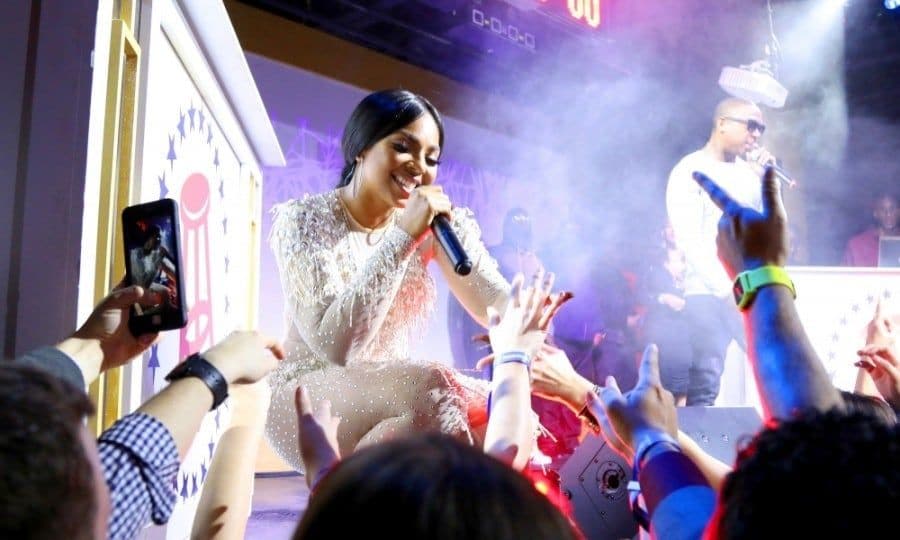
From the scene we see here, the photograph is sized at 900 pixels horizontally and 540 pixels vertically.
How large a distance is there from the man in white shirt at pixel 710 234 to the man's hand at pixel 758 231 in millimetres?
3984

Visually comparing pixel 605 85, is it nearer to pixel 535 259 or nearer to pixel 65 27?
pixel 535 259

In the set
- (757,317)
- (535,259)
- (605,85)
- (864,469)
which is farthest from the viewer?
(605,85)

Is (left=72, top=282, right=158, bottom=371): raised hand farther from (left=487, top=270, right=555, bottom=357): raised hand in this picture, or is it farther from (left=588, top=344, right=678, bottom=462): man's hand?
(left=588, top=344, right=678, bottom=462): man's hand

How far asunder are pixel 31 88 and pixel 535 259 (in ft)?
16.7

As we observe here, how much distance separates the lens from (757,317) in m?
1.11

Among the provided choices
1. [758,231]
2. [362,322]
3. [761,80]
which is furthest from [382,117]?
[761,80]

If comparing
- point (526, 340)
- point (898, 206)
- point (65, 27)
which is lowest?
point (526, 340)

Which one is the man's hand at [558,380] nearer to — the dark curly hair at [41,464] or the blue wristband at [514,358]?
the blue wristband at [514,358]

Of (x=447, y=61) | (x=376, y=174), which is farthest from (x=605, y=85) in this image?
(x=376, y=174)

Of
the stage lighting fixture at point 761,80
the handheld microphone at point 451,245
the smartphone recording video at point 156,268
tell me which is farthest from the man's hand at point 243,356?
the stage lighting fixture at point 761,80

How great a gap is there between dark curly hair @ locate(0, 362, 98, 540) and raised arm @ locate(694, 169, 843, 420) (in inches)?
33.0

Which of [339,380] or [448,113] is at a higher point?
[448,113]

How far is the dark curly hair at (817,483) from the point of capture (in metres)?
0.52

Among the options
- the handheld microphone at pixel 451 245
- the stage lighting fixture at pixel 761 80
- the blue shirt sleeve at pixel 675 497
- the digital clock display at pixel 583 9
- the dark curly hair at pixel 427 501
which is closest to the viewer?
the dark curly hair at pixel 427 501
